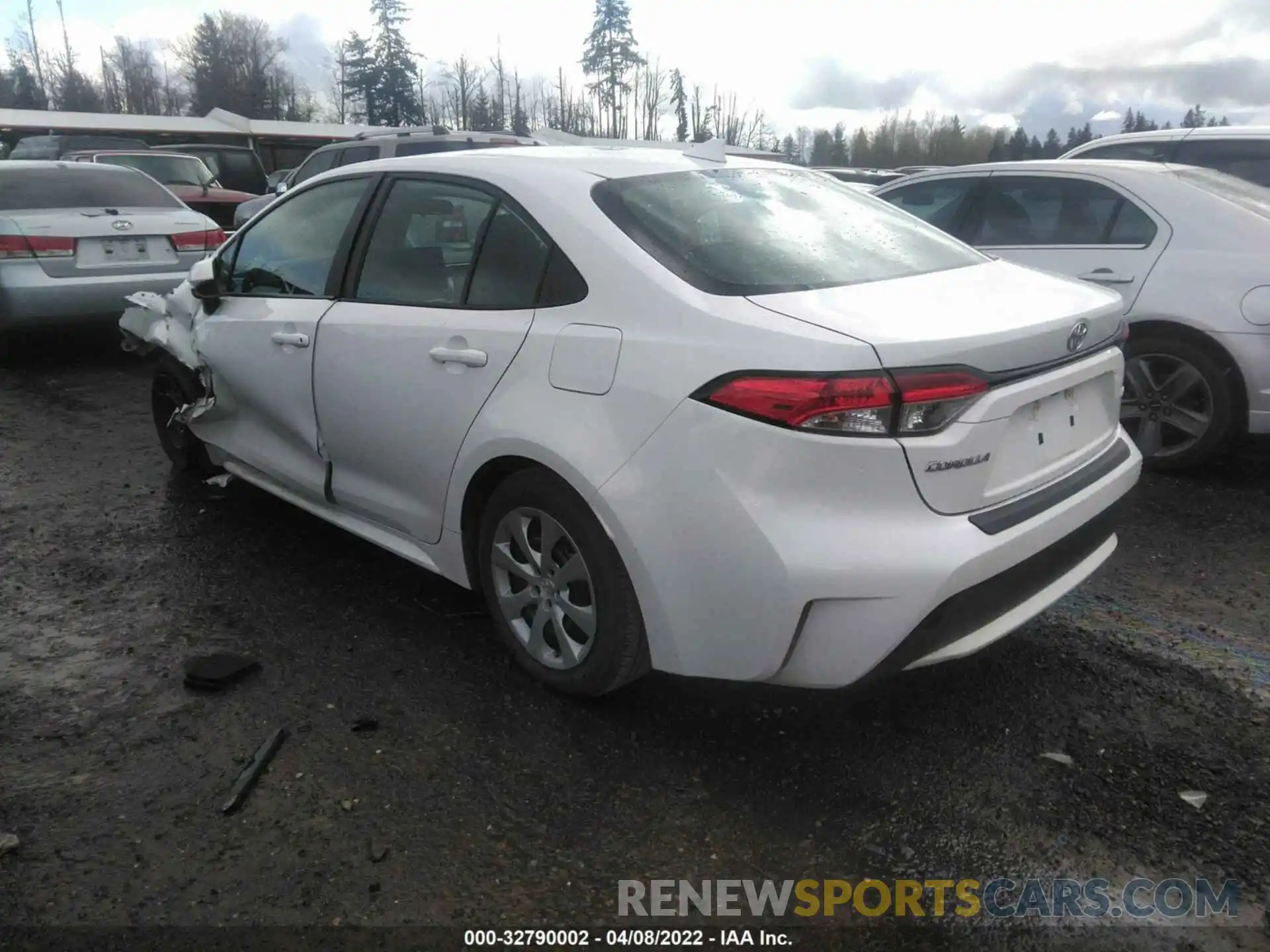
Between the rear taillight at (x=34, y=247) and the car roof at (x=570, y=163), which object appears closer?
the car roof at (x=570, y=163)

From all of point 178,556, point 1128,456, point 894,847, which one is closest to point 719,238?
point 1128,456

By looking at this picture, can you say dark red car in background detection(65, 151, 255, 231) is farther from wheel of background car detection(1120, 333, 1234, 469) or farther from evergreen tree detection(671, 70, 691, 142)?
evergreen tree detection(671, 70, 691, 142)

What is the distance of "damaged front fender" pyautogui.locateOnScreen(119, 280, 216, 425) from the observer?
4.52 metres

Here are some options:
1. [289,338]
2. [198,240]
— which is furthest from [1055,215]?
[198,240]

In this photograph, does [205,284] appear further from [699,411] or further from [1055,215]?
[1055,215]

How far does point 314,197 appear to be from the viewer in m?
3.98

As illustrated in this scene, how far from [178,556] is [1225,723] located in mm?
3959

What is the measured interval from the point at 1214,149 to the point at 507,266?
581cm

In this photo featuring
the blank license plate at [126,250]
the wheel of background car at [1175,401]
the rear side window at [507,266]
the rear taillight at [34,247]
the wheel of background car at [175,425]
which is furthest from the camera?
the blank license plate at [126,250]

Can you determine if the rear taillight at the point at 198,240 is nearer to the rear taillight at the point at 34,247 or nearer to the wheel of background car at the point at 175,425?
the rear taillight at the point at 34,247

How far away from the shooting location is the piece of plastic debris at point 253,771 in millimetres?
2598

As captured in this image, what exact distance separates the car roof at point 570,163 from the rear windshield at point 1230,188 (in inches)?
106

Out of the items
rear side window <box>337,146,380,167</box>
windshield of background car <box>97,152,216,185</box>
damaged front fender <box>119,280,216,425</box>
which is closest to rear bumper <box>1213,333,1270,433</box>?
damaged front fender <box>119,280,216,425</box>

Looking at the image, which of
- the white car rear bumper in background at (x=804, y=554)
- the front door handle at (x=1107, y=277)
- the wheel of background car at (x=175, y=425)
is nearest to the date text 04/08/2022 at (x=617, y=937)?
the white car rear bumper in background at (x=804, y=554)
